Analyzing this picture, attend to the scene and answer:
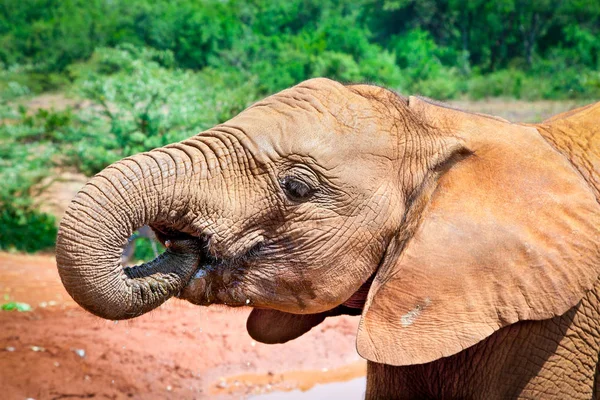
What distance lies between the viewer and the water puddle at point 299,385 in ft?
20.1

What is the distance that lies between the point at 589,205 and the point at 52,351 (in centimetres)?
415

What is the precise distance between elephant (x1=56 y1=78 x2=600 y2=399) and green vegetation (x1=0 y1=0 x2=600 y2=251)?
26.1 ft

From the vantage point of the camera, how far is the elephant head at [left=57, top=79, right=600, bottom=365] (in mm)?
2498

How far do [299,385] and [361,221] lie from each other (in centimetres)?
399

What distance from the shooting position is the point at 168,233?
103 inches

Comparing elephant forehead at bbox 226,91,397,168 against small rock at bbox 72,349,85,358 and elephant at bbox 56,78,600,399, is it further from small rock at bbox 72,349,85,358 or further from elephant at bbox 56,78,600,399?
small rock at bbox 72,349,85,358

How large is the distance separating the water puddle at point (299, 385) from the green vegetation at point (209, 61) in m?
4.81

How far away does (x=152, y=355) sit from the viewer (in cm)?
597

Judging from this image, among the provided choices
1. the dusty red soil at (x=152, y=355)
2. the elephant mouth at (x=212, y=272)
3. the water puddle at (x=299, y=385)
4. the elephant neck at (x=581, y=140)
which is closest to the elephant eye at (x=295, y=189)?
the elephant mouth at (x=212, y=272)

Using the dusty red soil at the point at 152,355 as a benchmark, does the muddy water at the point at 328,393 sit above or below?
below

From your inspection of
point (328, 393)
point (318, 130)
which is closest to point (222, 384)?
point (328, 393)

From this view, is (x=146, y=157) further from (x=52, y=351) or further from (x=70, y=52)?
(x=70, y=52)

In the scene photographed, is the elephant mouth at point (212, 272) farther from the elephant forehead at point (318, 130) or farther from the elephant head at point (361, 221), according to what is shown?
the elephant forehead at point (318, 130)

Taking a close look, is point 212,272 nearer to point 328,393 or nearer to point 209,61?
point 328,393
